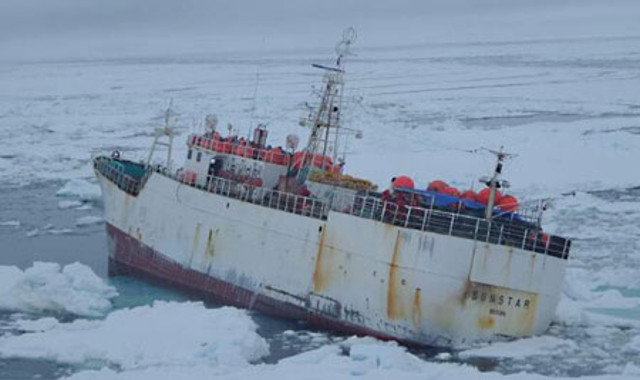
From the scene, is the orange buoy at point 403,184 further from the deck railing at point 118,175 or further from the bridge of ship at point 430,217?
the deck railing at point 118,175

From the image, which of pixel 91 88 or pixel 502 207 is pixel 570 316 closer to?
pixel 502 207

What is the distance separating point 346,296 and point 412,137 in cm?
1979

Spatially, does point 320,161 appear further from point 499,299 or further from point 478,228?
point 499,299

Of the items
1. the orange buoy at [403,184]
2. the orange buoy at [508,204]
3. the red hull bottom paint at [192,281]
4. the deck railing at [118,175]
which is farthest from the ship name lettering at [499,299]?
the deck railing at [118,175]

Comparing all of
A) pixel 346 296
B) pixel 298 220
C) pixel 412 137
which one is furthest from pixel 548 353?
pixel 412 137

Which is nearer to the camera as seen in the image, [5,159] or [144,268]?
[144,268]

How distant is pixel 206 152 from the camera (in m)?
23.0

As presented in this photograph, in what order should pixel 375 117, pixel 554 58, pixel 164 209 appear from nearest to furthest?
1. pixel 164 209
2. pixel 375 117
3. pixel 554 58

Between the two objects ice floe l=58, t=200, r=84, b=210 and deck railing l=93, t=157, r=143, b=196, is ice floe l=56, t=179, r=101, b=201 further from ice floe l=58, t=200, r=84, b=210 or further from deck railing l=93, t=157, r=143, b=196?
deck railing l=93, t=157, r=143, b=196

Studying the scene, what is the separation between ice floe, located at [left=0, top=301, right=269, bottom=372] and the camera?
15.6 metres

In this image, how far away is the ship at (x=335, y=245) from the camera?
55.7ft

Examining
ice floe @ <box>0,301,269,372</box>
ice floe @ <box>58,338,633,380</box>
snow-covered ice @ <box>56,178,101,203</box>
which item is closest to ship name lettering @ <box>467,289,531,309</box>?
ice floe @ <box>58,338,633,380</box>

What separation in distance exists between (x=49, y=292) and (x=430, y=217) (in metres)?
8.08

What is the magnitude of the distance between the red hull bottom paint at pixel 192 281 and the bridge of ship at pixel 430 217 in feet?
6.65
